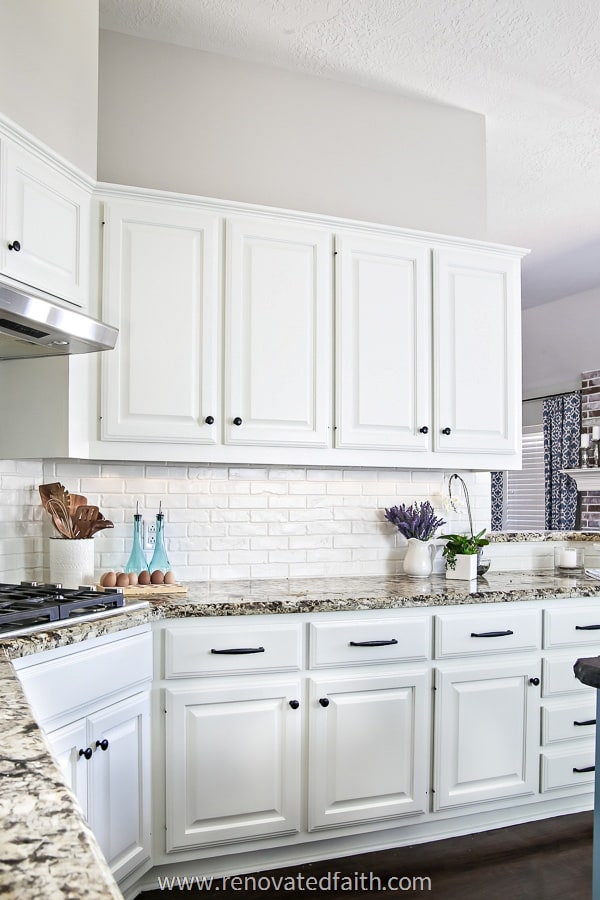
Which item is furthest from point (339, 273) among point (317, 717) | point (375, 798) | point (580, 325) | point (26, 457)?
point (580, 325)

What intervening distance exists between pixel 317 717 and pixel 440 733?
498mm

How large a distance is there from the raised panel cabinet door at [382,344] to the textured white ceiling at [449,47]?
0.80 metres

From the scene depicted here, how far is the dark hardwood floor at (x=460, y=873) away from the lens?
2.49 metres

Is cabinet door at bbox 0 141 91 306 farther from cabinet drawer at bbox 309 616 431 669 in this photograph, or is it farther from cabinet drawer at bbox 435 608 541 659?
cabinet drawer at bbox 435 608 541 659

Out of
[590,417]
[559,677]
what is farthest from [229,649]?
[590,417]

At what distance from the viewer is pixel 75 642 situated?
82.6 inches

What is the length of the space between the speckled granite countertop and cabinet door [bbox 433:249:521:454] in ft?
2.12

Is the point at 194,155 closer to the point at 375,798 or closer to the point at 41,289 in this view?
the point at 41,289

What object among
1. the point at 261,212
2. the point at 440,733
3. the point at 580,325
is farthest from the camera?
the point at 580,325

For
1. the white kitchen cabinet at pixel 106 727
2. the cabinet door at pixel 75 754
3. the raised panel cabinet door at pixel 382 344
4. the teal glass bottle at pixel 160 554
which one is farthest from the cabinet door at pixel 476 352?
the cabinet door at pixel 75 754

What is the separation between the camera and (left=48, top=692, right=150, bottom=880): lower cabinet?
209 cm

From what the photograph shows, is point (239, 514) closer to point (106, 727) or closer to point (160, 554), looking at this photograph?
point (160, 554)

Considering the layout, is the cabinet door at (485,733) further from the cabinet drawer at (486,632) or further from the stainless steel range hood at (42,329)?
the stainless steel range hood at (42,329)

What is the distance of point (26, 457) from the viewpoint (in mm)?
2762
